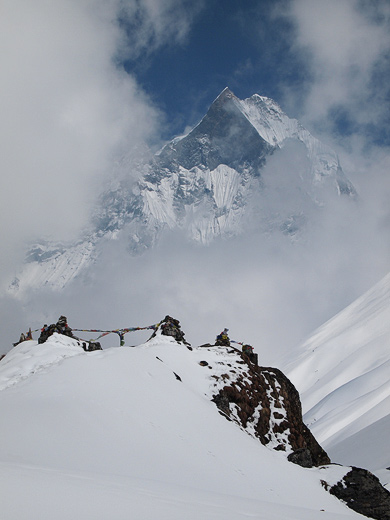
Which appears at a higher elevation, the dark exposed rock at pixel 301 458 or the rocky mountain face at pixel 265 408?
the rocky mountain face at pixel 265 408

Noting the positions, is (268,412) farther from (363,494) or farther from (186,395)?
(363,494)

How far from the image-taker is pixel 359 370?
179ft

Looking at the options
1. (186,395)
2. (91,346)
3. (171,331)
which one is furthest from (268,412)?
(91,346)

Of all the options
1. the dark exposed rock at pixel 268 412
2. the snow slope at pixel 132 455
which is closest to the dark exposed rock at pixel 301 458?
the dark exposed rock at pixel 268 412

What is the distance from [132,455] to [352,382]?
1789 inches

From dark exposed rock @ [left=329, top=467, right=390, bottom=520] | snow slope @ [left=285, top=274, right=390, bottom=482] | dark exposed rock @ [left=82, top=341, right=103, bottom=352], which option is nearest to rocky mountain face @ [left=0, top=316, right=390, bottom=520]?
dark exposed rock @ [left=329, top=467, right=390, bottom=520]

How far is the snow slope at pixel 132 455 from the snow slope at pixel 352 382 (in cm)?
972

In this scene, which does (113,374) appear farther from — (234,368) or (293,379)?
(293,379)

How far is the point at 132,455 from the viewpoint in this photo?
9.16 metres

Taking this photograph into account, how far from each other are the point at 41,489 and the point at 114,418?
6.78 metres

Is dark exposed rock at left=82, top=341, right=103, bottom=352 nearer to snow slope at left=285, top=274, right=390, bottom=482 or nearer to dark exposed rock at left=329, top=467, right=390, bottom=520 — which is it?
dark exposed rock at left=329, top=467, right=390, bottom=520

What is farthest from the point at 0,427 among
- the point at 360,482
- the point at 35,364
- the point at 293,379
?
the point at 293,379

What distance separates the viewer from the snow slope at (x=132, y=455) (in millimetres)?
4840

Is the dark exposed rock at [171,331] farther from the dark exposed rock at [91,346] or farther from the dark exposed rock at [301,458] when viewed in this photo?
the dark exposed rock at [301,458]
